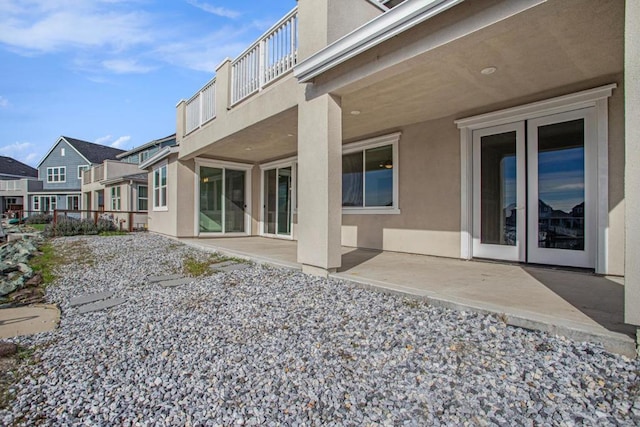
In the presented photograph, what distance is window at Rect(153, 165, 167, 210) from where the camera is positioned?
11516 millimetres

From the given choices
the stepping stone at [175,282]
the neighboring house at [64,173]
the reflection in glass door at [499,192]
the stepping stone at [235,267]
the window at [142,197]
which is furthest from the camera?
the neighboring house at [64,173]

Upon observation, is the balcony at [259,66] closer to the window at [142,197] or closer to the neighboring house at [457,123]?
the neighboring house at [457,123]

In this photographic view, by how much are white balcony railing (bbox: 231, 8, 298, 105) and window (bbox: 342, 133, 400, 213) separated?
2509 mm

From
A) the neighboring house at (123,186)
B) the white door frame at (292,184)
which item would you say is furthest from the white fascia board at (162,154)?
the neighboring house at (123,186)

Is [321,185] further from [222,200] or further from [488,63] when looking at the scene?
[222,200]

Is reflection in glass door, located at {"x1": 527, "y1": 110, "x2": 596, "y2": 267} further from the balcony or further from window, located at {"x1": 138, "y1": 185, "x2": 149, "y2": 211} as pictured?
window, located at {"x1": 138, "y1": 185, "x2": 149, "y2": 211}

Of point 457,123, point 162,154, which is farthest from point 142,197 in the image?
point 457,123

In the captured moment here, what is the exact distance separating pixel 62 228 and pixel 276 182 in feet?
30.2

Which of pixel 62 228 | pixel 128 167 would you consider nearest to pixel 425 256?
pixel 62 228

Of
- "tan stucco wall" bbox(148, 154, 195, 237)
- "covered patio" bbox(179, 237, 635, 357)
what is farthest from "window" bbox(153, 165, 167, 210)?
Answer: "covered patio" bbox(179, 237, 635, 357)

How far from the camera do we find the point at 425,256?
6.13m

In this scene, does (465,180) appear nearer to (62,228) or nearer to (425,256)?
(425,256)

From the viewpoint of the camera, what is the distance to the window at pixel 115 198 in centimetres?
1999

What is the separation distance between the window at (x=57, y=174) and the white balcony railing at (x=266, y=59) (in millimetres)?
30748
